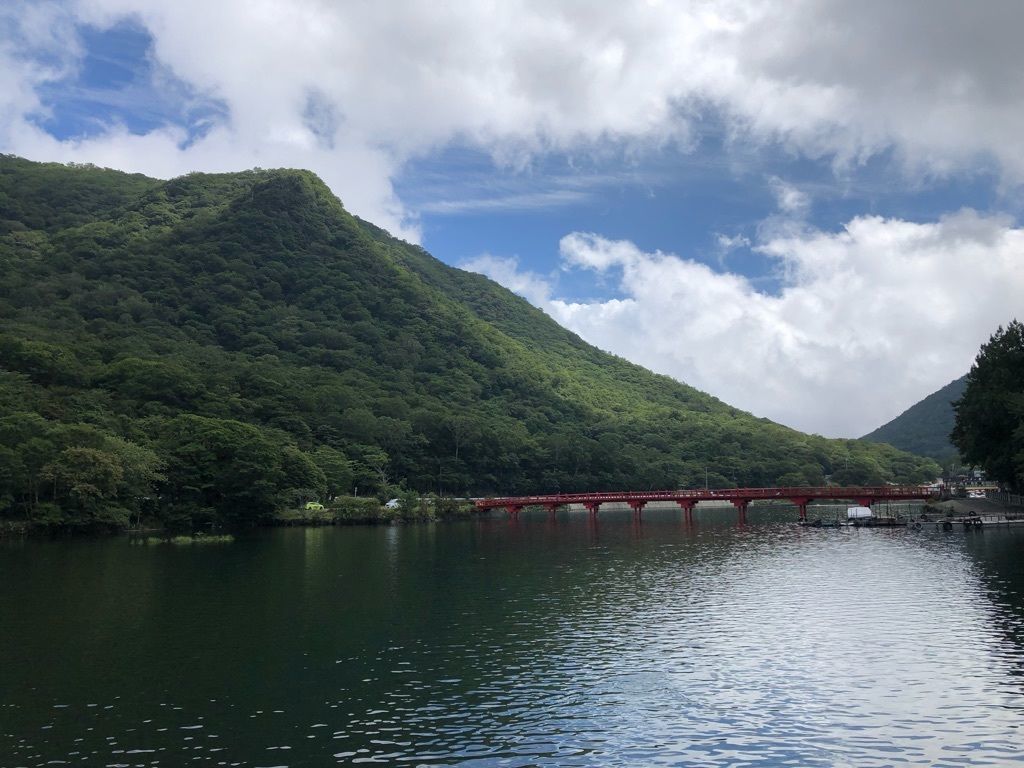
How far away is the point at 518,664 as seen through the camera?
25.8 metres

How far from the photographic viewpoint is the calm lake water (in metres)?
18.2

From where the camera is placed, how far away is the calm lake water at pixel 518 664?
18203 mm

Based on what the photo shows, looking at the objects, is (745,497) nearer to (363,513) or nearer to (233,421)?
(363,513)

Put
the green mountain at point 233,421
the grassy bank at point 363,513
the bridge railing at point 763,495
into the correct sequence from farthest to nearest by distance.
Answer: the grassy bank at point 363,513 → the bridge railing at point 763,495 → the green mountain at point 233,421

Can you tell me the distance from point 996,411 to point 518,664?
62.9 meters

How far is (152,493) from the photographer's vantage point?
268 ft

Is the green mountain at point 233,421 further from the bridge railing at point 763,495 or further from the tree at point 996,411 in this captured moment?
the tree at point 996,411

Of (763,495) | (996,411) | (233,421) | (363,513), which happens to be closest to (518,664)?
(996,411)

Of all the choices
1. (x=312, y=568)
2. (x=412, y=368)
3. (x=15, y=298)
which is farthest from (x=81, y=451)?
(x=412, y=368)

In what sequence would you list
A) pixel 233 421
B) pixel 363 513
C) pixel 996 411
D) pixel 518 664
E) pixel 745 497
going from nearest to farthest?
pixel 518 664, pixel 996 411, pixel 233 421, pixel 745 497, pixel 363 513

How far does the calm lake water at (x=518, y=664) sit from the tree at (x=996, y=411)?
25.7 m

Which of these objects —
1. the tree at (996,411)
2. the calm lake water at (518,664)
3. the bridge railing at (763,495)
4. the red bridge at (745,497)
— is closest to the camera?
the calm lake water at (518,664)

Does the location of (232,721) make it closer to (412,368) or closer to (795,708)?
(795,708)

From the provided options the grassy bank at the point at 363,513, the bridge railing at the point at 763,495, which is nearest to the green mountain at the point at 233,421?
the grassy bank at the point at 363,513
